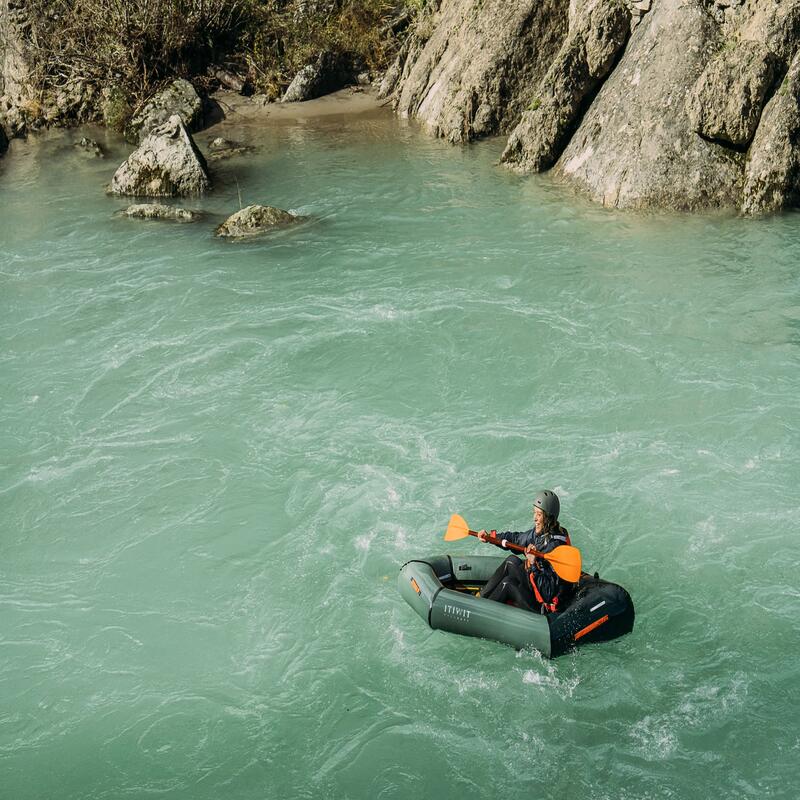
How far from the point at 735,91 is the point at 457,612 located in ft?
31.9

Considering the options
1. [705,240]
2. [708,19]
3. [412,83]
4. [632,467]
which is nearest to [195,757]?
[632,467]

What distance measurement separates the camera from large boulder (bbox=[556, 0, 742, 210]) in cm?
1373

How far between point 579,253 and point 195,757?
8854 mm

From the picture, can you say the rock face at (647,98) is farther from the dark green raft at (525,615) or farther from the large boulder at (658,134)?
the dark green raft at (525,615)

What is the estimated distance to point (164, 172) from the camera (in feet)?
54.5

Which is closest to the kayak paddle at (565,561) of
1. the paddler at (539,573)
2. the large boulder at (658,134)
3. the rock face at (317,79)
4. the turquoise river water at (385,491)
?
the paddler at (539,573)

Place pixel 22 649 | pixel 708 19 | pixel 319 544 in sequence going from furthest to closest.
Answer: pixel 708 19, pixel 319 544, pixel 22 649

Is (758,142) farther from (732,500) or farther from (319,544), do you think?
(319,544)

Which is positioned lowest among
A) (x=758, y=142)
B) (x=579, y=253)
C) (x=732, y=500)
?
(x=732, y=500)

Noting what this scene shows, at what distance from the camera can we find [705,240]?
12.9 metres

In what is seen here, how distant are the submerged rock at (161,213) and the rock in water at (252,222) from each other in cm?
89

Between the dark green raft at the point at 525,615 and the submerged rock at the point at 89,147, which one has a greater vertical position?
the submerged rock at the point at 89,147

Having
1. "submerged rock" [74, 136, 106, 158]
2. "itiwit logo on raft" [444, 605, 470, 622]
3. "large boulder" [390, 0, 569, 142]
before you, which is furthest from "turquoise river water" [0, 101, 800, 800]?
"submerged rock" [74, 136, 106, 158]

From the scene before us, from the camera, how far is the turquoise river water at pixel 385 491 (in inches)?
248
